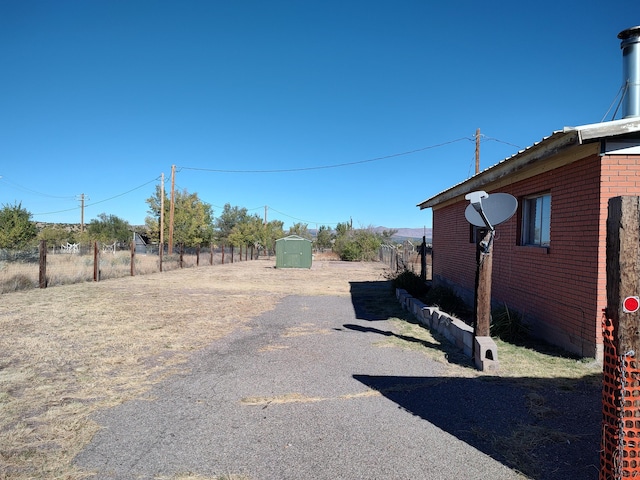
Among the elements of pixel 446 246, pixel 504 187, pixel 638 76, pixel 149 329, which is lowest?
pixel 149 329

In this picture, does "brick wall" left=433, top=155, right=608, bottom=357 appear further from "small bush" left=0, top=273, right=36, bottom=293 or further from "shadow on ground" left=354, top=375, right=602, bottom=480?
"small bush" left=0, top=273, right=36, bottom=293

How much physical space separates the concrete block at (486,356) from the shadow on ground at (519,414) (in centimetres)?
25

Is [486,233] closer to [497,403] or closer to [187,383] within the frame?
[497,403]

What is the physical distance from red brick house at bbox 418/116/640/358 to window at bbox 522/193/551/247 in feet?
0.06

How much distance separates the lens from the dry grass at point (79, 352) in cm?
332

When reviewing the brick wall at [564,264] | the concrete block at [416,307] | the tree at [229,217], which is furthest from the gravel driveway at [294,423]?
the tree at [229,217]

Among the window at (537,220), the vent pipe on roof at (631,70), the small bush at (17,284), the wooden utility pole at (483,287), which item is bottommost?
the small bush at (17,284)

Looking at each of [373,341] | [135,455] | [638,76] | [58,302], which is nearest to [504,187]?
[638,76]

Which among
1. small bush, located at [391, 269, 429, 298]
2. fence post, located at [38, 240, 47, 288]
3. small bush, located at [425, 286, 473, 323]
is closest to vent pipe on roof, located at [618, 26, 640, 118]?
small bush, located at [425, 286, 473, 323]

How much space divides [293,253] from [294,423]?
80.6 feet

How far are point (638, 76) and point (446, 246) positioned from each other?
8173mm

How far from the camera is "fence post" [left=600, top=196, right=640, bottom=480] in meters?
2.50

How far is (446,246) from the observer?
1409 cm

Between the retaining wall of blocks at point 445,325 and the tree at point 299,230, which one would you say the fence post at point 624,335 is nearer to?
the retaining wall of blocks at point 445,325
